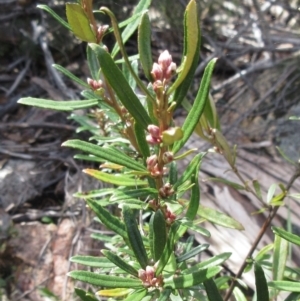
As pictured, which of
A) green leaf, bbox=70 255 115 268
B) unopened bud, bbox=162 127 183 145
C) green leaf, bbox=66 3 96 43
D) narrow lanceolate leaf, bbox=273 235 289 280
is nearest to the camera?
unopened bud, bbox=162 127 183 145

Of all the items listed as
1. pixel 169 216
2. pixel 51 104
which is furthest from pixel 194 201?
pixel 51 104

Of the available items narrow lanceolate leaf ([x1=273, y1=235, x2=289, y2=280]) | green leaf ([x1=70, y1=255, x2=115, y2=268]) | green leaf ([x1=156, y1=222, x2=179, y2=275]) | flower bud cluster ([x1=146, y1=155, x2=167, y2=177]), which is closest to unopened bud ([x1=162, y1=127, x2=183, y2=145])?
flower bud cluster ([x1=146, y1=155, x2=167, y2=177])

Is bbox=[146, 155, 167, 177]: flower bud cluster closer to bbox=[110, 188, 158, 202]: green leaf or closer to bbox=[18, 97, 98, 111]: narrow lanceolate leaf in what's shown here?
bbox=[110, 188, 158, 202]: green leaf

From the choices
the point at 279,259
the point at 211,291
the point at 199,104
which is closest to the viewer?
the point at 199,104

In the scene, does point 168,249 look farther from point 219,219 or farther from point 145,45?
point 145,45

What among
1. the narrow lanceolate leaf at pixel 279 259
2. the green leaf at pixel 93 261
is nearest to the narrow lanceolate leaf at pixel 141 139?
the green leaf at pixel 93 261

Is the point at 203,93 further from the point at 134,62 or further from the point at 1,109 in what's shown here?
the point at 1,109

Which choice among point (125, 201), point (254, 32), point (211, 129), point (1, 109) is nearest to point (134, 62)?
point (211, 129)
